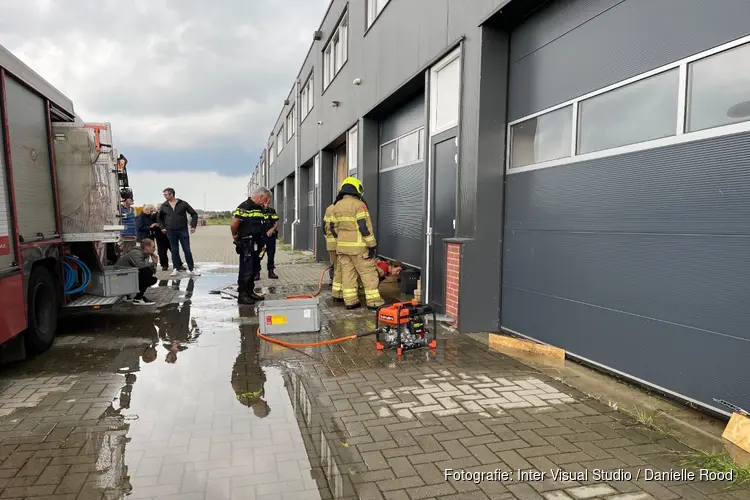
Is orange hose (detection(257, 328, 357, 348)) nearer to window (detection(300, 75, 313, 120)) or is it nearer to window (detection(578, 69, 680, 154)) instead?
window (detection(578, 69, 680, 154))

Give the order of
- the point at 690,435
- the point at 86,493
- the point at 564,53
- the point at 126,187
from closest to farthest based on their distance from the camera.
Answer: the point at 86,493
the point at 690,435
the point at 564,53
the point at 126,187

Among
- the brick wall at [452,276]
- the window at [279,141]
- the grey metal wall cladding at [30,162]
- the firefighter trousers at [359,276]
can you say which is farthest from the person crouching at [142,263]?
the window at [279,141]

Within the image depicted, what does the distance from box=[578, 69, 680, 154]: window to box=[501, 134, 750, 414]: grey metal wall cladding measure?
17cm

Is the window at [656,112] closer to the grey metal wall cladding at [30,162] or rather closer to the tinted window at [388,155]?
the tinted window at [388,155]

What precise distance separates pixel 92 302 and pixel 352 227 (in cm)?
374

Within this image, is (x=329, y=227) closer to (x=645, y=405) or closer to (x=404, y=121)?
(x=404, y=121)

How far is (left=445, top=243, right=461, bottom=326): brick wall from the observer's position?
244 inches

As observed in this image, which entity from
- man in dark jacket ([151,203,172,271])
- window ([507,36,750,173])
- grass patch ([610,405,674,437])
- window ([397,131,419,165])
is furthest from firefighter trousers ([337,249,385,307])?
man in dark jacket ([151,203,172,271])

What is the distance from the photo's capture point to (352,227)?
24.8 ft

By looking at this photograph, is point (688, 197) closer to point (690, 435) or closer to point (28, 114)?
point (690, 435)

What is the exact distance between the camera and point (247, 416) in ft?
12.3

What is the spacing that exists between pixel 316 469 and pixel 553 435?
166cm

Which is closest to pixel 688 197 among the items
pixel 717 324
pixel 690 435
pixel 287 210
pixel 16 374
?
pixel 717 324

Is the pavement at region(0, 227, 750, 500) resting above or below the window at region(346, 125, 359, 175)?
below
